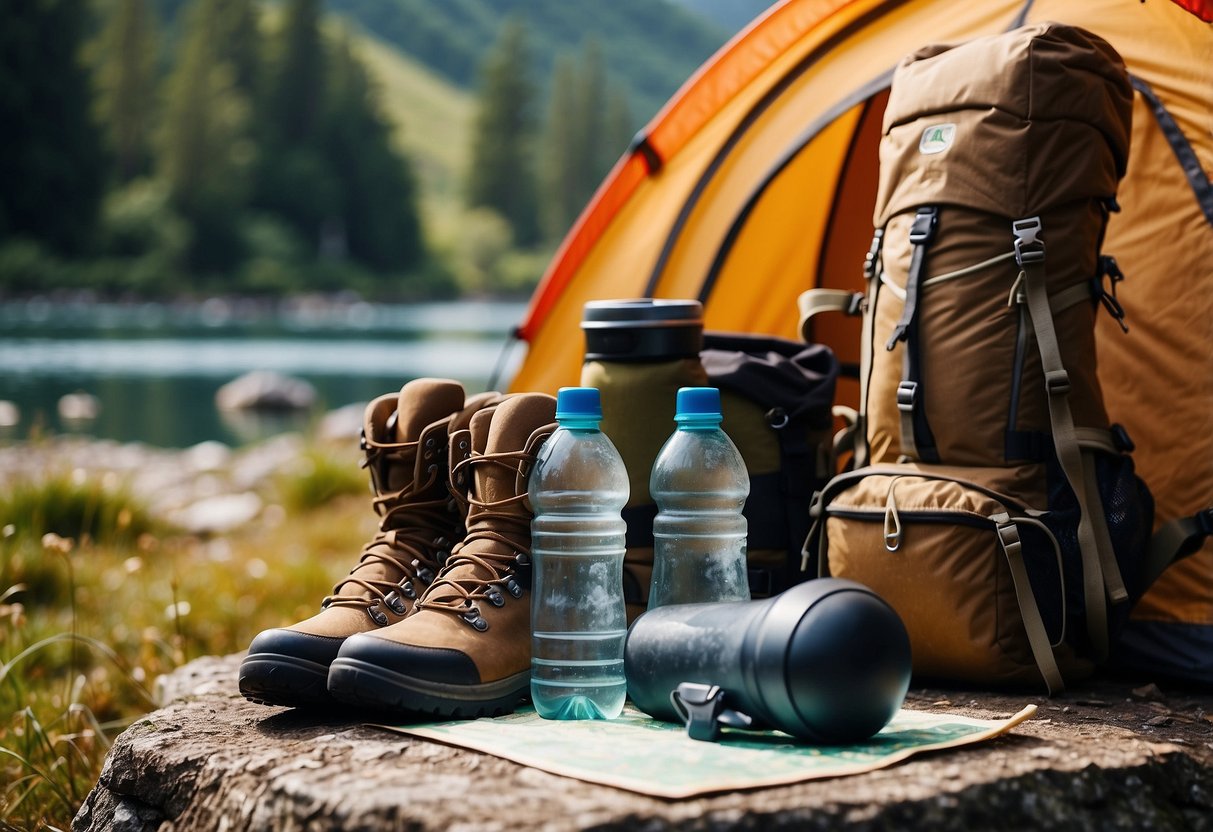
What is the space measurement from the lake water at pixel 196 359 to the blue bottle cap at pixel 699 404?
1788 millimetres

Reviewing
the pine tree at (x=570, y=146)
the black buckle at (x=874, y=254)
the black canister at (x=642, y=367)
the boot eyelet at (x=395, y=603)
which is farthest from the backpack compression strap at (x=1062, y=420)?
the pine tree at (x=570, y=146)

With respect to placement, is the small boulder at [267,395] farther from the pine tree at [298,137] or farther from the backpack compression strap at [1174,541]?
the pine tree at [298,137]

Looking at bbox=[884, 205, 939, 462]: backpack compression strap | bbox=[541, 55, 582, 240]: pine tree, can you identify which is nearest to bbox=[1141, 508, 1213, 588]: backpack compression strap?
bbox=[884, 205, 939, 462]: backpack compression strap

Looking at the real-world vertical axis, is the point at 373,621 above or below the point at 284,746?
above

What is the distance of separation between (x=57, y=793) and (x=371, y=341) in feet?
117

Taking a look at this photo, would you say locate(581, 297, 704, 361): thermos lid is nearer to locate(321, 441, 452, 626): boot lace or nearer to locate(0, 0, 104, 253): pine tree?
locate(321, 441, 452, 626): boot lace

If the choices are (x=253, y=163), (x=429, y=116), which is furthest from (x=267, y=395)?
(x=429, y=116)

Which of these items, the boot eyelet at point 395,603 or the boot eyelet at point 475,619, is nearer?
the boot eyelet at point 475,619

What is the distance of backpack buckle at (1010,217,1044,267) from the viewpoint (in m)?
2.42

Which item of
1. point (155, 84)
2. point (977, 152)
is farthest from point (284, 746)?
point (155, 84)

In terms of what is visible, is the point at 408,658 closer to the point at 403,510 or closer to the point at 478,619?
the point at 478,619

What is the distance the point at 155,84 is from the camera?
7131cm

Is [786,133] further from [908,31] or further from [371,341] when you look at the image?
[371,341]

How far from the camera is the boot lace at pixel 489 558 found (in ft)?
6.89
